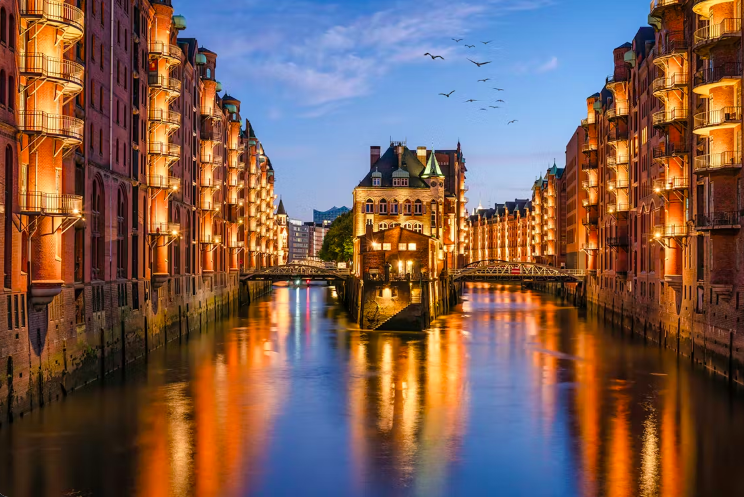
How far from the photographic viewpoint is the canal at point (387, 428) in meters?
28.0

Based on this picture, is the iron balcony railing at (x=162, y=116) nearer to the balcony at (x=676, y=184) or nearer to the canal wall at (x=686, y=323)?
the balcony at (x=676, y=184)

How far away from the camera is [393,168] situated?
113312mm

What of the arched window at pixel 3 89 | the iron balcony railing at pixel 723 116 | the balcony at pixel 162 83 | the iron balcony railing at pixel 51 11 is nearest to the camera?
the arched window at pixel 3 89

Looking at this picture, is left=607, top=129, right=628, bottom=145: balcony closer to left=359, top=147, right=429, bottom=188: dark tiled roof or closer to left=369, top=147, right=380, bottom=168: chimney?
left=359, top=147, right=429, bottom=188: dark tiled roof

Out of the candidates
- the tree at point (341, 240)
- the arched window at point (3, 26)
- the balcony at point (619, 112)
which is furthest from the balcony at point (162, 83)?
the tree at point (341, 240)

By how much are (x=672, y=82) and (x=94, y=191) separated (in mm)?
35507

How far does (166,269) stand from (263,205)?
86779 millimetres

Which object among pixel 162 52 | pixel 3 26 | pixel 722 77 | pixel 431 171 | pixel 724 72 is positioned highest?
pixel 162 52

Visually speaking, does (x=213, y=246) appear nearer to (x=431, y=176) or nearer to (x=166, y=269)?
(x=166, y=269)

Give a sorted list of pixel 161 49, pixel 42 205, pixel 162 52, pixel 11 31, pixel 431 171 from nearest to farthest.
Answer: pixel 11 31 → pixel 42 205 → pixel 162 52 → pixel 161 49 → pixel 431 171

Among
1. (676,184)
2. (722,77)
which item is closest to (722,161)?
(722,77)

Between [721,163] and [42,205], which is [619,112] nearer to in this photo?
[721,163]

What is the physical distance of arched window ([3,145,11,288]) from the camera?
32000 millimetres

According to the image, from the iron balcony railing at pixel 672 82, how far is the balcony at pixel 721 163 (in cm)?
972
